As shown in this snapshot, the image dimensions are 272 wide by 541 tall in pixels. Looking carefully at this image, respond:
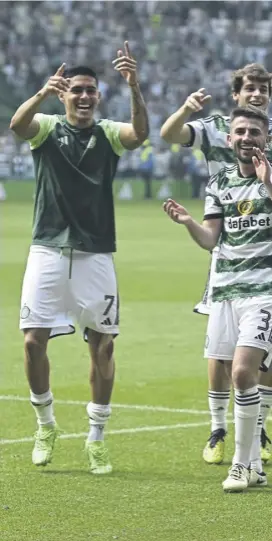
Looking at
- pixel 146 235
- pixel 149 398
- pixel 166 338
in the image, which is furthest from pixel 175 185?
pixel 149 398

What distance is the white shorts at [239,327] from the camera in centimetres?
660

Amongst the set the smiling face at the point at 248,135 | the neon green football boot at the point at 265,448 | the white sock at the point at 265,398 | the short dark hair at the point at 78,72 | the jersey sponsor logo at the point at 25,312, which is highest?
the short dark hair at the point at 78,72

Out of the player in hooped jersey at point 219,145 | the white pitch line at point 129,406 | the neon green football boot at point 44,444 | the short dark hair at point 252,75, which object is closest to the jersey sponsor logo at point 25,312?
the neon green football boot at point 44,444

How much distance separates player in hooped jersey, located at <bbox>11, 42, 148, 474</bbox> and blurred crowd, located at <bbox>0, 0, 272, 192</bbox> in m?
35.5

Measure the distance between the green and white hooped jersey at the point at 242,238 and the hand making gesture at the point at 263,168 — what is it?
0.72ft

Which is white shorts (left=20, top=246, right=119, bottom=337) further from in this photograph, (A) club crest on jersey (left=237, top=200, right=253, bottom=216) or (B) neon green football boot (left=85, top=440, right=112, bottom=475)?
(A) club crest on jersey (left=237, top=200, right=253, bottom=216)

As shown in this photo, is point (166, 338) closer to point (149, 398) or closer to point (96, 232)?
point (149, 398)

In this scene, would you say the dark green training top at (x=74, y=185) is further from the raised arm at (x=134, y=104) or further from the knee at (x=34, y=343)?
the knee at (x=34, y=343)

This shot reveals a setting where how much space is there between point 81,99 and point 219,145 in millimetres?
953

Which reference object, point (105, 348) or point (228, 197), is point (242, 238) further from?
point (105, 348)

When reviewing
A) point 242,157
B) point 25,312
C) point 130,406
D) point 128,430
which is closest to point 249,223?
point 242,157

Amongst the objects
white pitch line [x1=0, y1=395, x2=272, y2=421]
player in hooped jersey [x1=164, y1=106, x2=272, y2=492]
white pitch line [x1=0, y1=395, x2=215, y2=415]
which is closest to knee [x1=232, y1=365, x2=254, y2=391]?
player in hooped jersey [x1=164, y1=106, x2=272, y2=492]

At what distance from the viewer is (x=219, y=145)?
25.5 feet

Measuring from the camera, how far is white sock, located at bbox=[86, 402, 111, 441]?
7375mm
